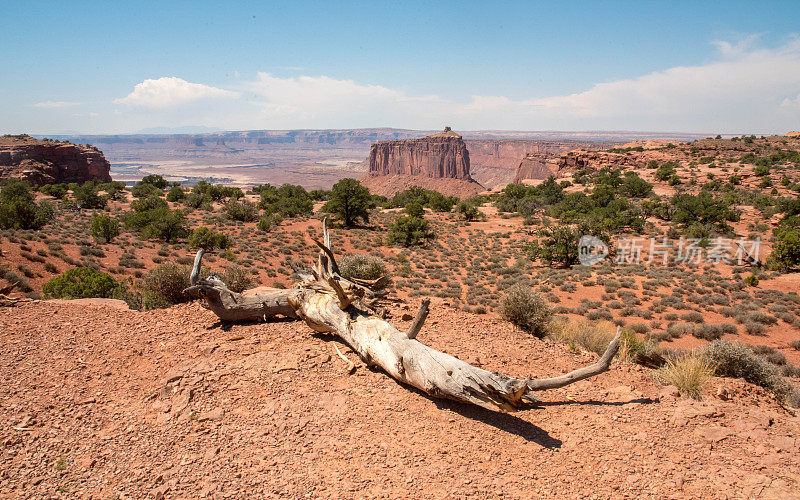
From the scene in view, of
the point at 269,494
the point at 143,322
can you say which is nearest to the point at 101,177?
the point at 143,322

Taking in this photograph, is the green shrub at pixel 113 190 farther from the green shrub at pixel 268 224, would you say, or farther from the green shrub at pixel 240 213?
the green shrub at pixel 268 224

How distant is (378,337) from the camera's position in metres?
5.63

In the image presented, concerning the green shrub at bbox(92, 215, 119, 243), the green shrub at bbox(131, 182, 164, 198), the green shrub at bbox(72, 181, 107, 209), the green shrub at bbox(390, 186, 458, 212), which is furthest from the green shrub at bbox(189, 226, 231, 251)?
the green shrub at bbox(131, 182, 164, 198)

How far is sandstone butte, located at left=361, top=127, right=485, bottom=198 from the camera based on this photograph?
12705 cm

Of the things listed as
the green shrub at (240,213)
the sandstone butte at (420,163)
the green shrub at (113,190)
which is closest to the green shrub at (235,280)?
the green shrub at (240,213)

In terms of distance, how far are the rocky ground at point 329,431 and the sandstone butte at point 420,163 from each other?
116 m

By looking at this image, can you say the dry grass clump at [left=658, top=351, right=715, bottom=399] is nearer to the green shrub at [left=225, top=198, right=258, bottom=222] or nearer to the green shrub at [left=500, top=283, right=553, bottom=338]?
the green shrub at [left=500, top=283, right=553, bottom=338]

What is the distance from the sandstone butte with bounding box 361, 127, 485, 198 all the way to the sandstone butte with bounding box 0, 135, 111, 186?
238 feet

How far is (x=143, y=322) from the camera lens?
725cm

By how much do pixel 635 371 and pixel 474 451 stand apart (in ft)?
12.4

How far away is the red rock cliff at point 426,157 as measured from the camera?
132m

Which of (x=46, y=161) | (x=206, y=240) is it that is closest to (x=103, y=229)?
(x=206, y=240)

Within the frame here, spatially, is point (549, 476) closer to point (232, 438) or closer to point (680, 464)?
point (680, 464)

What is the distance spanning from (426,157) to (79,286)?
13139cm
